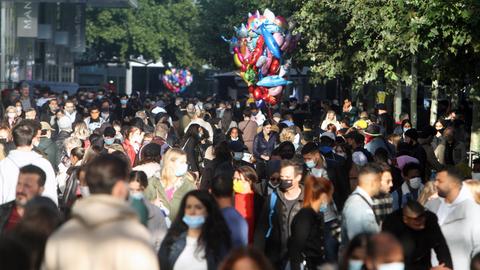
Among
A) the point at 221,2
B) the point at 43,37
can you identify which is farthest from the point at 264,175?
the point at 43,37

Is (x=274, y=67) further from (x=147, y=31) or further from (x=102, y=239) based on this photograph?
(x=147, y=31)

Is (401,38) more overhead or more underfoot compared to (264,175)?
more overhead

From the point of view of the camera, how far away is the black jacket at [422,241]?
10.1m

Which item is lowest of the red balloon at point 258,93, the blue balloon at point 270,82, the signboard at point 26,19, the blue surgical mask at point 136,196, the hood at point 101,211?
the blue surgical mask at point 136,196

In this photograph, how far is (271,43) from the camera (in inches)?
1186

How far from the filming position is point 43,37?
2724 inches

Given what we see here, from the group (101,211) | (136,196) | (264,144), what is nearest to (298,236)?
(136,196)

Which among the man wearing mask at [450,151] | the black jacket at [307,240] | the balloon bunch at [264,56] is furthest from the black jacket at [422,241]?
the balloon bunch at [264,56]

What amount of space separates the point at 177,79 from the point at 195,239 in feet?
296

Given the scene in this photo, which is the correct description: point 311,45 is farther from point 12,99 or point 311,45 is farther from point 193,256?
point 193,256

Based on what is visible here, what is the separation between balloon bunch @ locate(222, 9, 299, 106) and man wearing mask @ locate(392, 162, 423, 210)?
15.9 m

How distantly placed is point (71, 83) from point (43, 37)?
731 centimetres

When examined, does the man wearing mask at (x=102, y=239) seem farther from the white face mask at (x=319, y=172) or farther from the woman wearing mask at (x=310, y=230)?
the white face mask at (x=319, y=172)

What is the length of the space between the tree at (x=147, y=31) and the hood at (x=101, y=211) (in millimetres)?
74967
